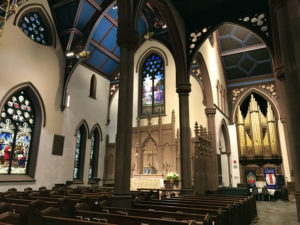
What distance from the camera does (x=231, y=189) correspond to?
1053 cm

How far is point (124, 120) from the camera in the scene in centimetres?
602

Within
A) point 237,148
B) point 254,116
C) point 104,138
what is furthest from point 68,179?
point 254,116

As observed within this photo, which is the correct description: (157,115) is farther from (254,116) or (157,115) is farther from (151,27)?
(254,116)

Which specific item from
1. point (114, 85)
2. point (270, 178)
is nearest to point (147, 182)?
point (114, 85)

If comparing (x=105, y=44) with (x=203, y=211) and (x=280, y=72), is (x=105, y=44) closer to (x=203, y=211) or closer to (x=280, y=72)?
(x=280, y=72)

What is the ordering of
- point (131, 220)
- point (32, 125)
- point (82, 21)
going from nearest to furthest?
1. point (131, 220)
2. point (32, 125)
3. point (82, 21)

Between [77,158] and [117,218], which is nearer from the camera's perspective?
[117,218]

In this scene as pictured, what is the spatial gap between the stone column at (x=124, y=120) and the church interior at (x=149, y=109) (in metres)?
0.03

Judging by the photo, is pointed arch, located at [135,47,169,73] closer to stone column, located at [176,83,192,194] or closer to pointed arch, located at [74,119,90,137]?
pointed arch, located at [74,119,90,137]

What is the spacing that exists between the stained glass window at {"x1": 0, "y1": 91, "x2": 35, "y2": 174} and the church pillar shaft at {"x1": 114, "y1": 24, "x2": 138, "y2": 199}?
699 centimetres

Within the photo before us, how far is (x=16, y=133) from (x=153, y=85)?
8786mm

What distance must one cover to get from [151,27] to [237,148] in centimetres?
1064

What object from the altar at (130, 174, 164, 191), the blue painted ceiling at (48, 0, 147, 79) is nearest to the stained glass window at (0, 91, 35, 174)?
the blue painted ceiling at (48, 0, 147, 79)

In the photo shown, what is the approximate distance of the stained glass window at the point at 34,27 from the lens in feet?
37.5
